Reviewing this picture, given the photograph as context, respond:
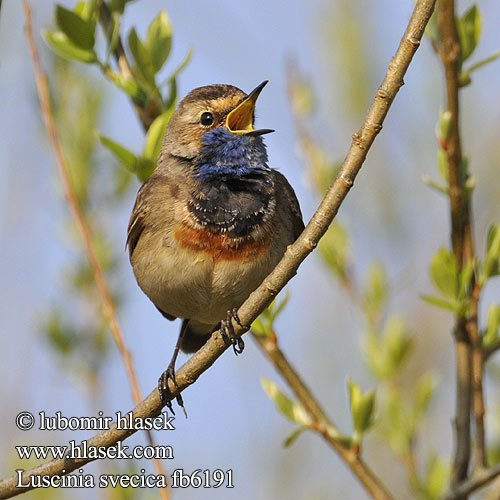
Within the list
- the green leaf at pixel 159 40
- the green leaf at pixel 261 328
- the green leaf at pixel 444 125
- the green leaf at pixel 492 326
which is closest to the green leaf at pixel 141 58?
the green leaf at pixel 159 40

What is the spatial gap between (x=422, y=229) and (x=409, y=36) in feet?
15.4

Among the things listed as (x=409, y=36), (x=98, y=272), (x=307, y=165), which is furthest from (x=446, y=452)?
(x=409, y=36)

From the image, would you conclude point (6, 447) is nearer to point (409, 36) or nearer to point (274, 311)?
point (274, 311)

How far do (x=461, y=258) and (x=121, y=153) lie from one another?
189cm

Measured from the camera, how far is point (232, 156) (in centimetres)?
477

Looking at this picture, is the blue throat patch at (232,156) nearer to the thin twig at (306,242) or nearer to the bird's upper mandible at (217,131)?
the bird's upper mandible at (217,131)

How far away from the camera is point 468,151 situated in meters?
7.14

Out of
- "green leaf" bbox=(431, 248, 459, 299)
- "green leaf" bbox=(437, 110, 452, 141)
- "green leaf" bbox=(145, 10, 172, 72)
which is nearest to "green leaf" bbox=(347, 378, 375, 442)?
"green leaf" bbox=(431, 248, 459, 299)

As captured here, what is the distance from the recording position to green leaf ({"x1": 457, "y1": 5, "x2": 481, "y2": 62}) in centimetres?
407

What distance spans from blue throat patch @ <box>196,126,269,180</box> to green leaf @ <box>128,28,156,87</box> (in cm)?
63

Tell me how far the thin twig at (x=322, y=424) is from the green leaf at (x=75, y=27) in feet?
5.95

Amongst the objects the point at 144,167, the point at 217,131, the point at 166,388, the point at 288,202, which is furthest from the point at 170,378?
the point at 217,131

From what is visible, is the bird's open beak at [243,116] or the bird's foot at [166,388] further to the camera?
the bird's open beak at [243,116]

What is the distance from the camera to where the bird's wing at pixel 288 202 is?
4832 mm
